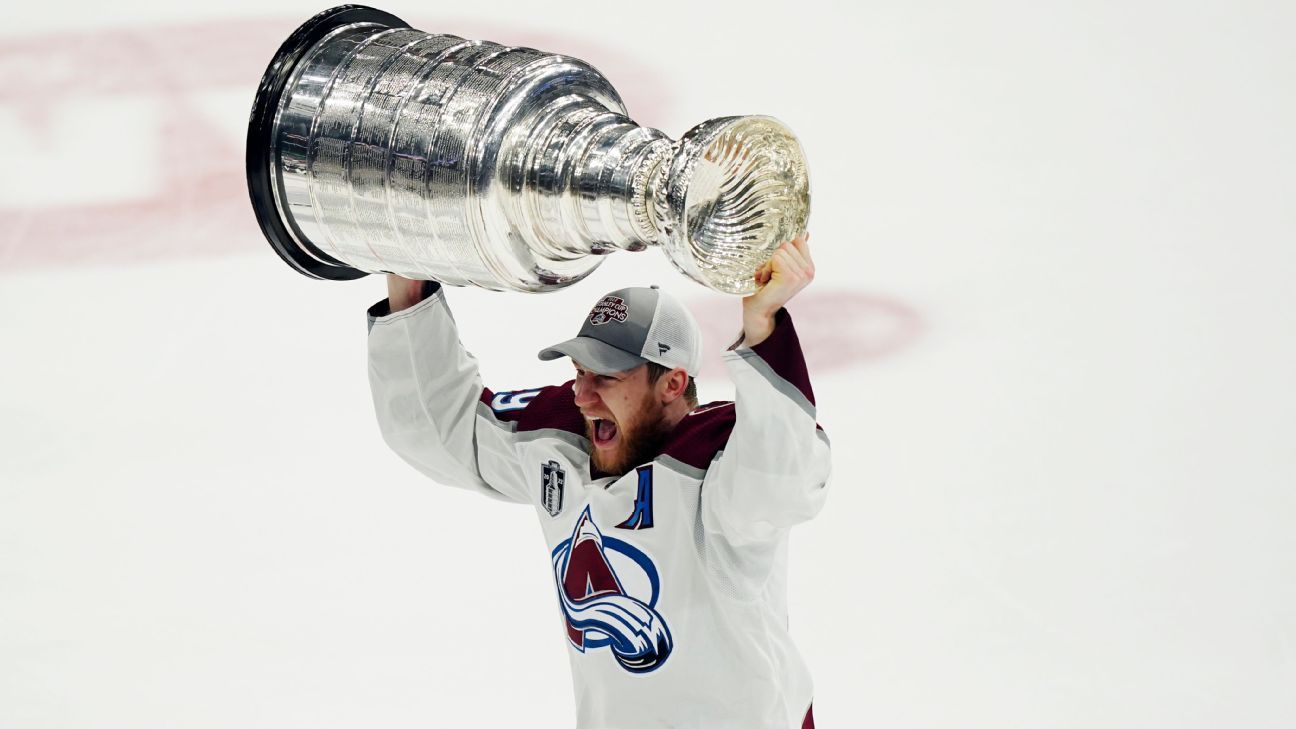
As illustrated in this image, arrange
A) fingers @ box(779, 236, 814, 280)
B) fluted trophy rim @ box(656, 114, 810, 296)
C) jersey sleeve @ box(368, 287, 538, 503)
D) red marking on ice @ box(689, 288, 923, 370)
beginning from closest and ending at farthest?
fluted trophy rim @ box(656, 114, 810, 296), fingers @ box(779, 236, 814, 280), jersey sleeve @ box(368, 287, 538, 503), red marking on ice @ box(689, 288, 923, 370)

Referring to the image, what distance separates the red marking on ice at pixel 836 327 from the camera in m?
3.71

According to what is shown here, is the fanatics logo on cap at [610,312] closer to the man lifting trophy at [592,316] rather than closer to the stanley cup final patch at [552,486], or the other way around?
the man lifting trophy at [592,316]

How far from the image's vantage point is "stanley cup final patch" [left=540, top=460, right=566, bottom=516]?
2297 millimetres

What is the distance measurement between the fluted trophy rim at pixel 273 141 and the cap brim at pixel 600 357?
382mm

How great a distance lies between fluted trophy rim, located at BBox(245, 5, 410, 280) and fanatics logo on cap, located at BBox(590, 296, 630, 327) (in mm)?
418

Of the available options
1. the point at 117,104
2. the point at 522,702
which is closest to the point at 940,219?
the point at 522,702

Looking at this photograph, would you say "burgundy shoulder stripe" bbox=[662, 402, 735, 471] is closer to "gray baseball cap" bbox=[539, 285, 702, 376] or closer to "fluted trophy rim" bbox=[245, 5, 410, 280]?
"gray baseball cap" bbox=[539, 285, 702, 376]

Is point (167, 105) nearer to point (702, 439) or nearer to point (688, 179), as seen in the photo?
point (702, 439)

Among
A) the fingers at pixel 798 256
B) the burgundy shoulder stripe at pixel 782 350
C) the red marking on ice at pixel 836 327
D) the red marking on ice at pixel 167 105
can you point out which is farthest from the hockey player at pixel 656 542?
the red marking on ice at pixel 167 105

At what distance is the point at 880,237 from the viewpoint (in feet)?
12.6

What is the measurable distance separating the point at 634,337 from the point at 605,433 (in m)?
0.16

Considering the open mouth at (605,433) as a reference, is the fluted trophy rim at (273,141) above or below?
above

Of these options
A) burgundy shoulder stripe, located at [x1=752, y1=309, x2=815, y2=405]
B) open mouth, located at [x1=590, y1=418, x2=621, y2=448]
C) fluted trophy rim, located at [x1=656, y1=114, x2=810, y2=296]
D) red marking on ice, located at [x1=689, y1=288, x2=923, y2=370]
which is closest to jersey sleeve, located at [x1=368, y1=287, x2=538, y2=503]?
open mouth, located at [x1=590, y1=418, x2=621, y2=448]

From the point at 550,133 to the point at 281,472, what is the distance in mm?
2070
